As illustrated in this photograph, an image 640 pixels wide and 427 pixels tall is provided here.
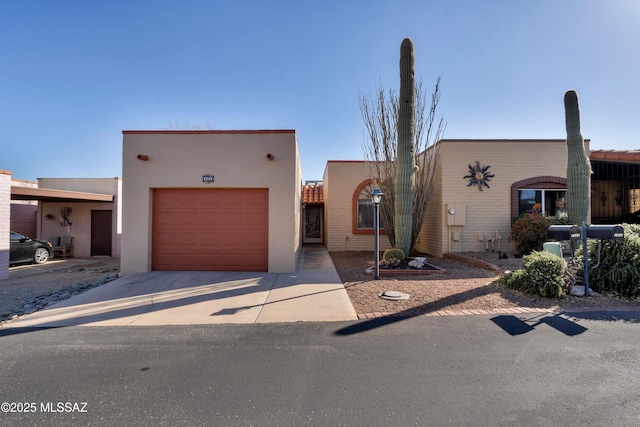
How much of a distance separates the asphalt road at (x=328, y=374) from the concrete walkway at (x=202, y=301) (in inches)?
15.2

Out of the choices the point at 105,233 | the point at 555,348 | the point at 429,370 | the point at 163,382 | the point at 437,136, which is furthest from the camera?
the point at 105,233

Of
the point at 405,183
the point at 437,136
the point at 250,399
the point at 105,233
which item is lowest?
the point at 250,399

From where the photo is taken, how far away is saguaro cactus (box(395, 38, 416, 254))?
379 inches

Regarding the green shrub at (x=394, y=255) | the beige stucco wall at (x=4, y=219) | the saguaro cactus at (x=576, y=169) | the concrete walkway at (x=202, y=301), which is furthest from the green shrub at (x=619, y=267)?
the beige stucco wall at (x=4, y=219)

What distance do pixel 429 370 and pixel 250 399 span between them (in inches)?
72.7

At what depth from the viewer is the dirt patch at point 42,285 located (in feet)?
19.4

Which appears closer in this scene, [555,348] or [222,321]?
[555,348]

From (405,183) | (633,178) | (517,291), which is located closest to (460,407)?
(517,291)

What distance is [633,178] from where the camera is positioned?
12789 millimetres

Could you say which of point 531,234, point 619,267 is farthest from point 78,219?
point 619,267

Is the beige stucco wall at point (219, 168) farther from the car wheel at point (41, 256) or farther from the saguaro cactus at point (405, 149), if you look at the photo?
the car wheel at point (41, 256)

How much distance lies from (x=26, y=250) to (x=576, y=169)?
61.3 ft

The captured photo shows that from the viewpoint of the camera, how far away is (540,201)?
11.4m

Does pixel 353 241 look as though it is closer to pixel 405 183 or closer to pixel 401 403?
pixel 405 183
